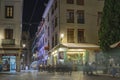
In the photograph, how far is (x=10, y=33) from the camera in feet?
168

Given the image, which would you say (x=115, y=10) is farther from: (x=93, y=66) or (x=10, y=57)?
(x=10, y=57)

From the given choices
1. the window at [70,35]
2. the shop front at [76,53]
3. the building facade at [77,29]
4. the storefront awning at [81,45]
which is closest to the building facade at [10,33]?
the shop front at [76,53]

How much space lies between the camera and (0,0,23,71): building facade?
5075 cm

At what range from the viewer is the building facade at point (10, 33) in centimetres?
5075

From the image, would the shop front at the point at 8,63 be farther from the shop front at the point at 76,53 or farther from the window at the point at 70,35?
the window at the point at 70,35

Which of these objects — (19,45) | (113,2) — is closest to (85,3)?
(19,45)

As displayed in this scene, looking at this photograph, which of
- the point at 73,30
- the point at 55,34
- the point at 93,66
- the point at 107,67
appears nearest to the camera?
the point at 107,67

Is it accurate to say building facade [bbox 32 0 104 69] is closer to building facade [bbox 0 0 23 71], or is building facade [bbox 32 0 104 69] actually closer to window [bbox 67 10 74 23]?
window [bbox 67 10 74 23]

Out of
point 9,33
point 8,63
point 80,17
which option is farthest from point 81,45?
point 8,63

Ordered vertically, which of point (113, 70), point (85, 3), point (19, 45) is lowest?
point (113, 70)

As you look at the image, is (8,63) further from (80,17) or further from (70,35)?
(80,17)

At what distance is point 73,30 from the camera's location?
180 ft

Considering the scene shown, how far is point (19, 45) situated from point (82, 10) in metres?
12.5

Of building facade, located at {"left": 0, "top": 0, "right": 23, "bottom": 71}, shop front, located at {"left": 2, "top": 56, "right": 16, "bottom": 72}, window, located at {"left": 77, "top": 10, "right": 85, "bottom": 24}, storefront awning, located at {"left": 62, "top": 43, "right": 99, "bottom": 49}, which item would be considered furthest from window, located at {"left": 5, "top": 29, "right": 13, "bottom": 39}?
window, located at {"left": 77, "top": 10, "right": 85, "bottom": 24}
